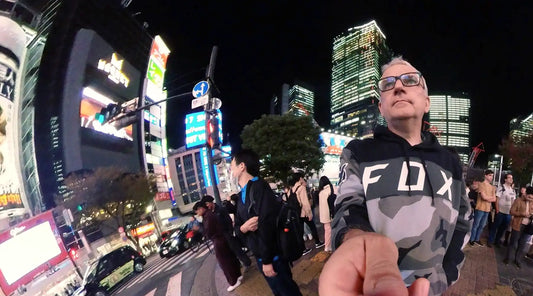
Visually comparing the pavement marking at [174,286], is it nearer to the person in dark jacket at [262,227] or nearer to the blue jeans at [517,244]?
the person in dark jacket at [262,227]

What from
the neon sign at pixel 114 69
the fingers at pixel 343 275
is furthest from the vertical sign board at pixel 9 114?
the fingers at pixel 343 275

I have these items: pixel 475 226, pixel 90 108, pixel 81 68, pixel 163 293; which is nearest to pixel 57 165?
pixel 90 108

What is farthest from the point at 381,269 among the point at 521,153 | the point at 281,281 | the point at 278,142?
the point at 521,153

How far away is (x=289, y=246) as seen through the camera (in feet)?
6.50

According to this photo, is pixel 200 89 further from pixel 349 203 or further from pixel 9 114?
pixel 349 203

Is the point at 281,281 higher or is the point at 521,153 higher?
the point at 281,281

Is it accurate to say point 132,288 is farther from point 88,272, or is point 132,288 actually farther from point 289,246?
point 289,246

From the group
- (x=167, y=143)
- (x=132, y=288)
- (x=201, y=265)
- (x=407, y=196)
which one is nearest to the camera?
(x=407, y=196)

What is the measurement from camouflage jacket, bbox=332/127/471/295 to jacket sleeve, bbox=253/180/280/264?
1.10 m

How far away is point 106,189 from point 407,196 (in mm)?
1509

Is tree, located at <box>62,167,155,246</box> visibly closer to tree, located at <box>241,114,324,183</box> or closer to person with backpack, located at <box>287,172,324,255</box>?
tree, located at <box>241,114,324,183</box>

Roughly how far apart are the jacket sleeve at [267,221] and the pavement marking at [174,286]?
62cm

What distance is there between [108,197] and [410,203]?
1.48 meters

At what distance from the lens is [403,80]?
96 cm
